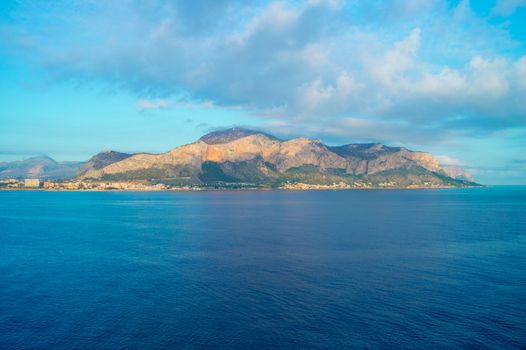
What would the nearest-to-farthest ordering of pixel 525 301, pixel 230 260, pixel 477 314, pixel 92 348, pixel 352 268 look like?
pixel 92 348 → pixel 477 314 → pixel 525 301 → pixel 352 268 → pixel 230 260

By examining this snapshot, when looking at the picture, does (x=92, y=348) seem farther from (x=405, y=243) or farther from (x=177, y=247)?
(x=405, y=243)

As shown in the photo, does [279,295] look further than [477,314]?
Yes

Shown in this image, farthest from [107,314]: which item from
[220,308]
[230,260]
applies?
[230,260]

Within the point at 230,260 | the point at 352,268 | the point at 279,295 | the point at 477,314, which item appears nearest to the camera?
the point at 477,314

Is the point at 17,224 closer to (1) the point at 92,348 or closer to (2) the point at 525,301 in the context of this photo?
(1) the point at 92,348

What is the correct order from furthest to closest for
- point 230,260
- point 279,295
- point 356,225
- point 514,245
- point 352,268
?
1. point 356,225
2. point 514,245
3. point 230,260
4. point 352,268
5. point 279,295

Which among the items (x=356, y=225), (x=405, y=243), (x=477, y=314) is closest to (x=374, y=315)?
(x=477, y=314)
